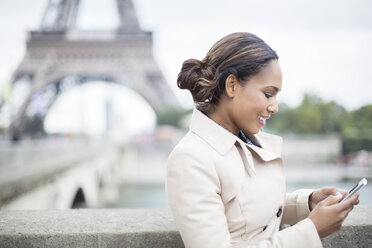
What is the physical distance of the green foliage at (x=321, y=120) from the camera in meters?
34.1

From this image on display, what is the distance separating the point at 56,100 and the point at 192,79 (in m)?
29.1

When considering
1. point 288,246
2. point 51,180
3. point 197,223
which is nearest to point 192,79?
point 197,223

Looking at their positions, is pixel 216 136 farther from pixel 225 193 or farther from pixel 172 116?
pixel 172 116

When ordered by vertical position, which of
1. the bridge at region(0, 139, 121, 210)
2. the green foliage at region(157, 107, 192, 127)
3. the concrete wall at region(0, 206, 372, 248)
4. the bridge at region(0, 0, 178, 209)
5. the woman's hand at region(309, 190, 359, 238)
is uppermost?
the woman's hand at region(309, 190, 359, 238)

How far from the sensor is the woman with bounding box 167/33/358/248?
3.81ft

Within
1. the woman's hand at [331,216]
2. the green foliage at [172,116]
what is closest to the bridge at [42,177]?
the woman's hand at [331,216]

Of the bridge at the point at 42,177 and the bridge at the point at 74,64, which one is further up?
the bridge at the point at 42,177

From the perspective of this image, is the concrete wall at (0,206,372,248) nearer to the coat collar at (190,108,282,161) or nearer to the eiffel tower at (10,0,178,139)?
the coat collar at (190,108,282,161)

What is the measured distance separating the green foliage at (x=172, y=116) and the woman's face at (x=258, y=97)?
3114cm

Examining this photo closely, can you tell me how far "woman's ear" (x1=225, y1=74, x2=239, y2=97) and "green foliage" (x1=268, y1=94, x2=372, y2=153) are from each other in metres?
33.0

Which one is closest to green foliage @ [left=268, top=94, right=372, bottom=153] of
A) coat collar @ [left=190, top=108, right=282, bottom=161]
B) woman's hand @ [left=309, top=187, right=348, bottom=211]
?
woman's hand @ [left=309, top=187, right=348, bottom=211]

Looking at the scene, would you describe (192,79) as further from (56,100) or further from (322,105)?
(322,105)

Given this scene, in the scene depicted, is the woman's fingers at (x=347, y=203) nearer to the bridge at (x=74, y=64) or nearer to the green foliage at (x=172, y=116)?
the bridge at (x=74, y=64)

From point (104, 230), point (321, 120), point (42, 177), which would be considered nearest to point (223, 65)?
point (104, 230)
